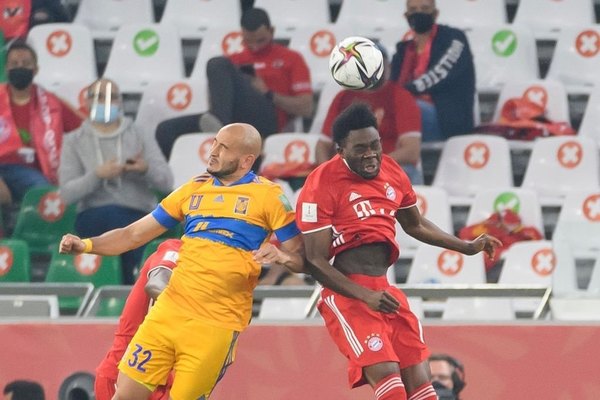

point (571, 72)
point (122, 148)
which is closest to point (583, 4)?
point (571, 72)

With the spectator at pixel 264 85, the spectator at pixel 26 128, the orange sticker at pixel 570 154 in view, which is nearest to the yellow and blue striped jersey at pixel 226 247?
the spectator at pixel 264 85

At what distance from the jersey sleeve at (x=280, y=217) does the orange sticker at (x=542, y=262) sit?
2.70m

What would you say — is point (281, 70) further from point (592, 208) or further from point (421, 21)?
point (592, 208)

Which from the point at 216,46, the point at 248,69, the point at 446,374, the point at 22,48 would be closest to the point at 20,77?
the point at 22,48

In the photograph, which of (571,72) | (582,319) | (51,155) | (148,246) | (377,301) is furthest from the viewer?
(571,72)

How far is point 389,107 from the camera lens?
11234 millimetres

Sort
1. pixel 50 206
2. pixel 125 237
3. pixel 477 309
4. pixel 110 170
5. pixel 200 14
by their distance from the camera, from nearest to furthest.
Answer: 1. pixel 125 237
2. pixel 477 309
3. pixel 110 170
4. pixel 50 206
5. pixel 200 14

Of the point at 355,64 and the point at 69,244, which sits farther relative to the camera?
the point at 355,64

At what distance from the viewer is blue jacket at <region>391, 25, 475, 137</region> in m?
11.8

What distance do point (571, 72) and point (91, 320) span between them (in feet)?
15.4

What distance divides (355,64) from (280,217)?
43.8 inches

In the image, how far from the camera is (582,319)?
956cm

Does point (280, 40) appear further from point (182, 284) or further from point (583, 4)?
point (182, 284)

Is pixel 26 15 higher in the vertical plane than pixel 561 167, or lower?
higher
